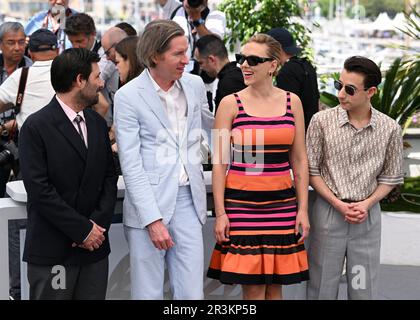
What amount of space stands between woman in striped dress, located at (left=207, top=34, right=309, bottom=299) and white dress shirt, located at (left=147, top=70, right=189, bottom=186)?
182 mm

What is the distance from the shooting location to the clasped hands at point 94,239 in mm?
4191

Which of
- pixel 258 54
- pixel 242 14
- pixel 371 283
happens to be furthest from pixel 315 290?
pixel 242 14

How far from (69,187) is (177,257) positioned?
677 millimetres

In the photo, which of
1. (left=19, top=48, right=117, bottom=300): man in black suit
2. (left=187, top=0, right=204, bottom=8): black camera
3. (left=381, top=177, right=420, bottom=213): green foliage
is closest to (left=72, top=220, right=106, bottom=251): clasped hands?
(left=19, top=48, right=117, bottom=300): man in black suit

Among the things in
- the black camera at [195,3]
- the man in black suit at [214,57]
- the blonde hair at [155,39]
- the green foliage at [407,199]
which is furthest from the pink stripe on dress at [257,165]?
the green foliage at [407,199]

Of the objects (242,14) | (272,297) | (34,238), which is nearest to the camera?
(34,238)

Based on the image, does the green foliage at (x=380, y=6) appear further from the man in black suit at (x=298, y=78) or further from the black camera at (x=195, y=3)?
the man in black suit at (x=298, y=78)

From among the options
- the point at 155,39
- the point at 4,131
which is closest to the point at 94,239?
the point at 155,39

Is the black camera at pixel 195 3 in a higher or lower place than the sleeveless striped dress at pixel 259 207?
higher

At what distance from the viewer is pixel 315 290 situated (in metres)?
4.73

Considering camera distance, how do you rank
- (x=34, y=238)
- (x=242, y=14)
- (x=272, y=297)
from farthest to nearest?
(x=242, y=14) → (x=272, y=297) → (x=34, y=238)

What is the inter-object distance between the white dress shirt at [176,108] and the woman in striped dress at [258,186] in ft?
0.60

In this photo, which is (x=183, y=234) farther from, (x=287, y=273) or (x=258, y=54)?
(x=258, y=54)
